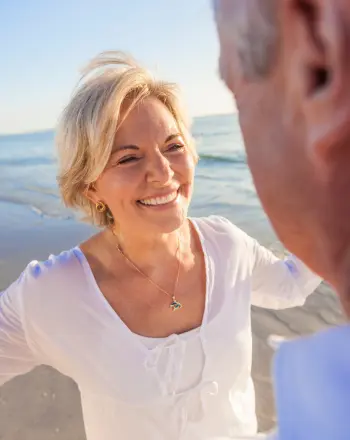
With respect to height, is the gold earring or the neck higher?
the gold earring

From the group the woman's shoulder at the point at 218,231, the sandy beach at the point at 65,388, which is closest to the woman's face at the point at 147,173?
the woman's shoulder at the point at 218,231

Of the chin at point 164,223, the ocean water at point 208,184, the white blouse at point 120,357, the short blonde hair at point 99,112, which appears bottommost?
the ocean water at point 208,184

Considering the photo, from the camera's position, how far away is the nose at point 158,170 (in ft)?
6.11

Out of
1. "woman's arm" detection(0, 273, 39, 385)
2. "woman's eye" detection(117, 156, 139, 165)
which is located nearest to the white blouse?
"woman's arm" detection(0, 273, 39, 385)

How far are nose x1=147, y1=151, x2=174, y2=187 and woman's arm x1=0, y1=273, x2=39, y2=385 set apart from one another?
0.61m

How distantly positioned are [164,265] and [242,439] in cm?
120

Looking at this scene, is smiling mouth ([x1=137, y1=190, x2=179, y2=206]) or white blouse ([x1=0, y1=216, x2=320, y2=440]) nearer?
white blouse ([x1=0, y1=216, x2=320, y2=440])

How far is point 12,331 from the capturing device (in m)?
1.73

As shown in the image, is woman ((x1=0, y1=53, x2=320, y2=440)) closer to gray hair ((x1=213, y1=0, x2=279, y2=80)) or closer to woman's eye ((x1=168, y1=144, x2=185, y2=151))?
woman's eye ((x1=168, y1=144, x2=185, y2=151))

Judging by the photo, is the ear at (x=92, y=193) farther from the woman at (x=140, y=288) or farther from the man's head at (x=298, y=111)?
the man's head at (x=298, y=111)

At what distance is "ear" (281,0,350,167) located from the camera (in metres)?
0.43

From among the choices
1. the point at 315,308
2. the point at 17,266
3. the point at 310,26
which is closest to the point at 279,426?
the point at 310,26

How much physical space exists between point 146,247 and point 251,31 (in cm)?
153

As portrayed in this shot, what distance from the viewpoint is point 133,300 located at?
1.87 m
